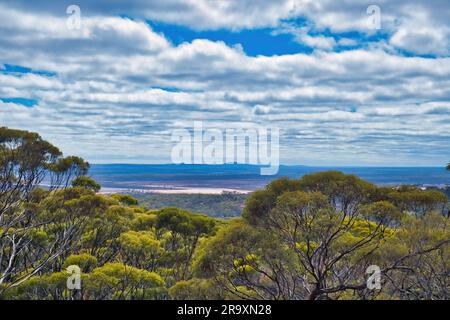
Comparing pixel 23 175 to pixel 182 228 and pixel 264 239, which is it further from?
pixel 182 228

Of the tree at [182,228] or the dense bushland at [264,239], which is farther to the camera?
the tree at [182,228]

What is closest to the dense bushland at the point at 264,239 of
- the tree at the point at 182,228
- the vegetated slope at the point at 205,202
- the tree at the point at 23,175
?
the tree at the point at 23,175

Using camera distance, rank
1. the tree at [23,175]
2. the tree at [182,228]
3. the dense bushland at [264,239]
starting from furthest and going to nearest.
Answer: the tree at [182,228] → the tree at [23,175] → the dense bushland at [264,239]

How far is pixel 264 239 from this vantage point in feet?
61.9

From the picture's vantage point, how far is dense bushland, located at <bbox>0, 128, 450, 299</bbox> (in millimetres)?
17953

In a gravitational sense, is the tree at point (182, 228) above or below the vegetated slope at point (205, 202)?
above

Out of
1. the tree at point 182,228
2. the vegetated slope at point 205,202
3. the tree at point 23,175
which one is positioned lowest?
the vegetated slope at point 205,202

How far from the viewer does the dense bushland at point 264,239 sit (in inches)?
707

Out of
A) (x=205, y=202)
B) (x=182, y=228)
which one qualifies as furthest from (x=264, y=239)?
(x=205, y=202)

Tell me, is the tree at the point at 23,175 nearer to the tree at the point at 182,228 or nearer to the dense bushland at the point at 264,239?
the dense bushland at the point at 264,239

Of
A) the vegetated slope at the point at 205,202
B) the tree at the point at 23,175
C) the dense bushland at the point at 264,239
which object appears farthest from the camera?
the vegetated slope at the point at 205,202

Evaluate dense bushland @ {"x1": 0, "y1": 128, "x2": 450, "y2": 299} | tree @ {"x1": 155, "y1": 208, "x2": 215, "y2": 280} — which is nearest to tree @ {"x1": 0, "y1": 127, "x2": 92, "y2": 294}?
dense bushland @ {"x1": 0, "y1": 128, "x2": 450, "y2": 299}

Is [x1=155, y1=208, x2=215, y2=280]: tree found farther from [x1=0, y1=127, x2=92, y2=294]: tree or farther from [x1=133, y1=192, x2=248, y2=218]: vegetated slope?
[x1=133, y1=192, x2=248, y2=218]: vegetated slope

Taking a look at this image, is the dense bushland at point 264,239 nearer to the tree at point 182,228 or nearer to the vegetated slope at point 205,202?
the tree at point 182,228
